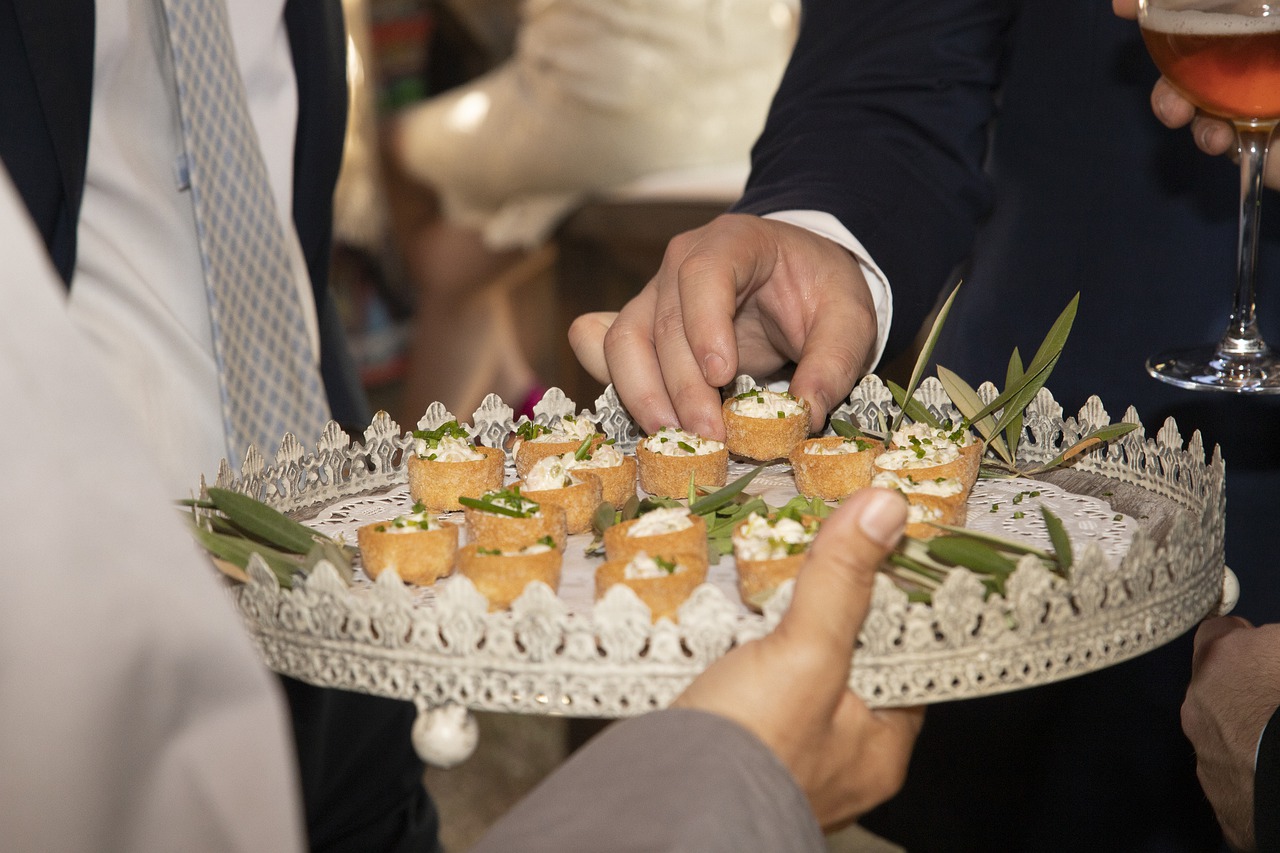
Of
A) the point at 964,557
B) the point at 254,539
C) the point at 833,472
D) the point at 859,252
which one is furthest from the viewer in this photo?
the point at 859,252

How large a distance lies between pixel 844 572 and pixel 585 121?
3007 mm

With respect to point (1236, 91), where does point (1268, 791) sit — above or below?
below

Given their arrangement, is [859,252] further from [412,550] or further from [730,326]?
[412,550]

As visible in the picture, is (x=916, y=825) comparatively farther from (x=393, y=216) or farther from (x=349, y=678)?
(x=393, y=216)

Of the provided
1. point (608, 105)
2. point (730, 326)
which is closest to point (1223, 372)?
point (730, 326)

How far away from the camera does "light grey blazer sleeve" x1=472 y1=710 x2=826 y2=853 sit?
0.63 m

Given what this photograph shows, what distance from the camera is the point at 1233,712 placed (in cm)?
102

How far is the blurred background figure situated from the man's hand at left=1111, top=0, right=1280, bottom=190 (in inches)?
78.6

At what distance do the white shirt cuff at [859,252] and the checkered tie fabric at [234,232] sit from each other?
0.63m

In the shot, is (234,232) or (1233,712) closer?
(1233,712)

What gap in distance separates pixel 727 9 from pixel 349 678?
291 cm

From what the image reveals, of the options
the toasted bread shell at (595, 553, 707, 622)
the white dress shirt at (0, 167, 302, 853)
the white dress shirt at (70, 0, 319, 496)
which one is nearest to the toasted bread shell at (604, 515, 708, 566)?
the toasted bread shell at (595, 553, 707, 622)

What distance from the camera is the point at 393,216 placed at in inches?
172

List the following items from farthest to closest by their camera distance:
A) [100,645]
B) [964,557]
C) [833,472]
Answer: [833,472], [964,557], [100,645]
